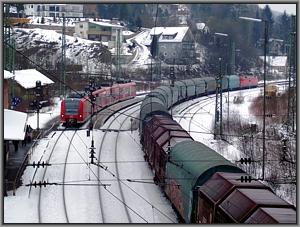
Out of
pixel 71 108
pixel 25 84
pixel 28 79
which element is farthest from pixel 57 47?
pixel 71 108

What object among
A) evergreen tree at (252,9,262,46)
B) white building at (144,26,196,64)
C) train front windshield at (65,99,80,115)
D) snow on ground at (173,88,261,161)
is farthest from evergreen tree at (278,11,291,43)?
train front windshield at (65,99,80,115)

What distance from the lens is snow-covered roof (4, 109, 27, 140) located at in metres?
19.0

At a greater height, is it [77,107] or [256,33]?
[256,33]

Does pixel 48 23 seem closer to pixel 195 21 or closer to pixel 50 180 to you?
pixel 195 21

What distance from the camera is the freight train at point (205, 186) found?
10641mm

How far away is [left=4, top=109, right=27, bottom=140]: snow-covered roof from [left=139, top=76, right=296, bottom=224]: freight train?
4.96m

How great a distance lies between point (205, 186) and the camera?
12.8 m

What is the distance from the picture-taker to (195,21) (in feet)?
279

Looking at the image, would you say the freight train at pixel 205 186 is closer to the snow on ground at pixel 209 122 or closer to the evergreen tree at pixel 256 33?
the snow on ground at pixel 209 122

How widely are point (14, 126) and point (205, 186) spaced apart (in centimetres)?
1061

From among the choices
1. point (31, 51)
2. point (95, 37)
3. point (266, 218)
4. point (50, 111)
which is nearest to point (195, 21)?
point (95, 37)

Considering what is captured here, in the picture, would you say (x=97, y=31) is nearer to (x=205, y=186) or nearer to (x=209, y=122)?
(x=209, y=122)

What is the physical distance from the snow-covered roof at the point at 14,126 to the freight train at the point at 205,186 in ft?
16.3

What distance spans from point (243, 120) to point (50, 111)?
13.2 m
